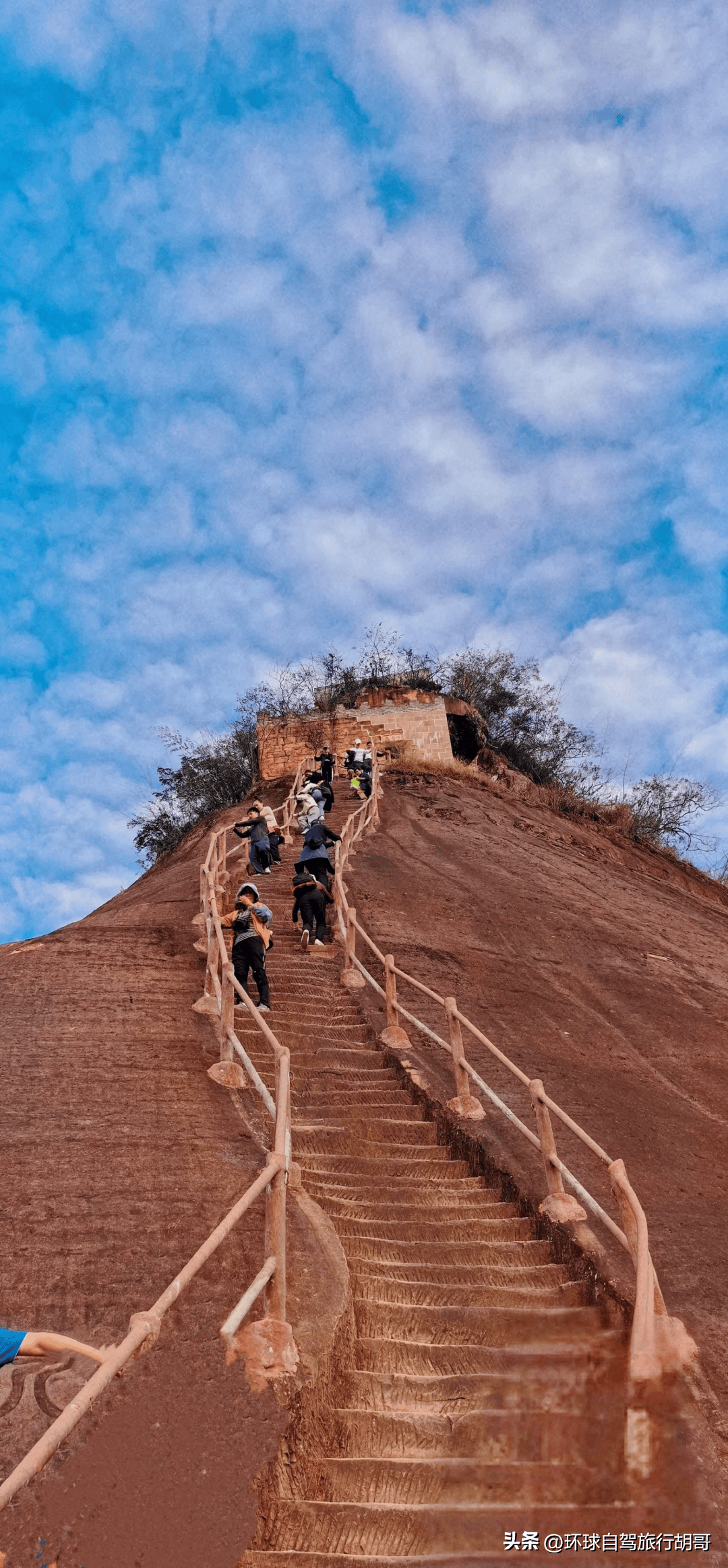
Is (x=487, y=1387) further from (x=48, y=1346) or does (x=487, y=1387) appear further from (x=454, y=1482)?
(x=48, y=1346)

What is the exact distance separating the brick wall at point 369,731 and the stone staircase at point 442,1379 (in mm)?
20278

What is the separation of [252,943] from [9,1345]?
6016 mm

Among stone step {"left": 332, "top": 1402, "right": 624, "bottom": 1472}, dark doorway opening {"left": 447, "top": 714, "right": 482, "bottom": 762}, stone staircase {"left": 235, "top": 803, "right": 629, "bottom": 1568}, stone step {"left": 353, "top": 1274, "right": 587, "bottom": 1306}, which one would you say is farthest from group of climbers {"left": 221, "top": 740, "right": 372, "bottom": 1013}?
dark doorway opening {"left": 447, "top": 714, "right": 482, "bottom": 762}

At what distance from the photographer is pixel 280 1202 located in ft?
13.2

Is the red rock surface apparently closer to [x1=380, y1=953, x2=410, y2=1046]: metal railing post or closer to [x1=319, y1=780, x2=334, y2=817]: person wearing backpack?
[x1=380, y1=953, x2=410, y2=1046]: metal railing post

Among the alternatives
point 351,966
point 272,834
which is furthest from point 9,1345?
point 272,834

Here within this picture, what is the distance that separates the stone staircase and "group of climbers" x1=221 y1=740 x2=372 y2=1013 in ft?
5.63

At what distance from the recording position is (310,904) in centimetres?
1124

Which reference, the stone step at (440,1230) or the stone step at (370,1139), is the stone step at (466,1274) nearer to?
the stone step at (440,1230)

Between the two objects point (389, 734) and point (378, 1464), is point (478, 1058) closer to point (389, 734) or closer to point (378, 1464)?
point (378, 1464)

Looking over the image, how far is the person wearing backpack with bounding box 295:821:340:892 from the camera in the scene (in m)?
11.4

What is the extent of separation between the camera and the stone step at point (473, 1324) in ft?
15.9

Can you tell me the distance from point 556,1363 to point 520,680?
28807 mm

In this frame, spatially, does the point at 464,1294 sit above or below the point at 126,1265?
below
